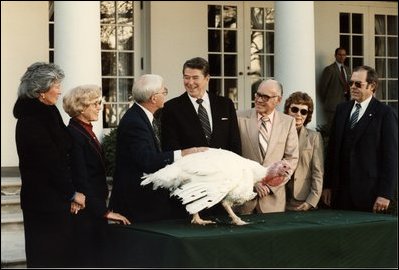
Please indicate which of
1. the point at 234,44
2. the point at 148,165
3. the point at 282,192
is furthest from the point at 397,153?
the point at 234,44

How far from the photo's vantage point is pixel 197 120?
611cm

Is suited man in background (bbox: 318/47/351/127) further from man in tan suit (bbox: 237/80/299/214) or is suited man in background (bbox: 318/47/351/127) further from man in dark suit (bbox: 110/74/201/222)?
man in dark suit (bbox: 110/74/201/222)

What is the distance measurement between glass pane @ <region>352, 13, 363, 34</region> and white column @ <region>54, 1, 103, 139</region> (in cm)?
691

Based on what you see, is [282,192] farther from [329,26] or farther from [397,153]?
[329,26]

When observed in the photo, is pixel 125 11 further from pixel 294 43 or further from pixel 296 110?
pixel 296 110

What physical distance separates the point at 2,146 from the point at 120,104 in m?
2.27

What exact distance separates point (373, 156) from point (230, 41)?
801cm

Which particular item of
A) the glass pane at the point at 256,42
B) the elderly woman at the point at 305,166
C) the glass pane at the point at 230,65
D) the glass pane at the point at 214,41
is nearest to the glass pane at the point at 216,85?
the glass pane at the point at 230,65

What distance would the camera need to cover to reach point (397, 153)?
21.5ft

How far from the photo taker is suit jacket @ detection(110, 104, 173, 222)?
5461mm

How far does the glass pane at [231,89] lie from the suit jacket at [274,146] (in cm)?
785

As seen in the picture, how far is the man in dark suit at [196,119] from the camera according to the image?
19.7 ft

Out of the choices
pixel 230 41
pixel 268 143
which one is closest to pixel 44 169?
pixel 268 143

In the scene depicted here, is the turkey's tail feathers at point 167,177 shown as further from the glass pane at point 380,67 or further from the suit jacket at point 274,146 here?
the glass pane at point 380,67
